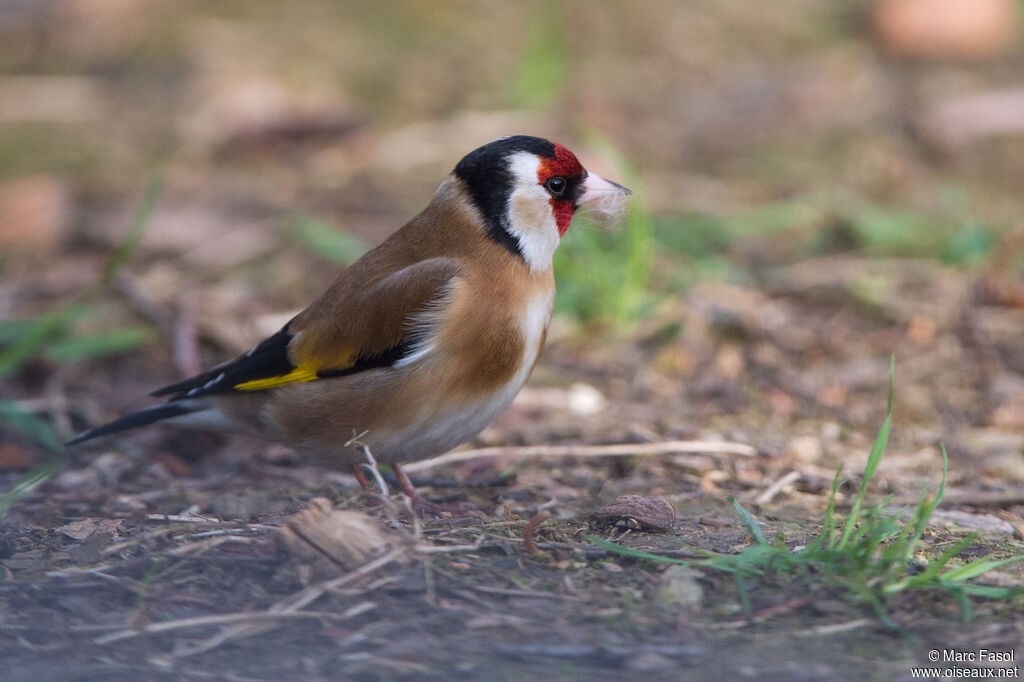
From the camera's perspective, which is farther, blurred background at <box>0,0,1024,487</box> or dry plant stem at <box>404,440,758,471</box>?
blurred background at <box>0,0,1024,487</box>

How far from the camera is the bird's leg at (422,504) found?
372cm

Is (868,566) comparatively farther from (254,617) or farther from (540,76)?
(540,76)

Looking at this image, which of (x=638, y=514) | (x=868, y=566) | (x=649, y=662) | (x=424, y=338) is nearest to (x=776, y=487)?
(x=638, y=514)

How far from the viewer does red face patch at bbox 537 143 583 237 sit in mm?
4047

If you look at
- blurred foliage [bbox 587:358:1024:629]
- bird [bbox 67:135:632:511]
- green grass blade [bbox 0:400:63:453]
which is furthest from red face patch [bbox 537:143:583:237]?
green grass blade [bbox 0:400:63:453]

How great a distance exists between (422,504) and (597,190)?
1.31 m

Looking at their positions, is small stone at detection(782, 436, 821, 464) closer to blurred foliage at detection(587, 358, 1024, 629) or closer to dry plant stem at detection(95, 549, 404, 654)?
blurred foliage at detection(587, 358, 1024, 629)

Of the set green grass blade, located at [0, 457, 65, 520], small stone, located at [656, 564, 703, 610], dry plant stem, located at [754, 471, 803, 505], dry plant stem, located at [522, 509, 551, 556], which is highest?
green grass blade, located at [0, 457, 65, 520]

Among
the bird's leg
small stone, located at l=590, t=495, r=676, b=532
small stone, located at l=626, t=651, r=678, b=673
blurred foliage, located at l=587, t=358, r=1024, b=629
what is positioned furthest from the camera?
the bird's leg

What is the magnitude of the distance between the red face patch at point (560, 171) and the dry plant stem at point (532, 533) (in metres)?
1.29

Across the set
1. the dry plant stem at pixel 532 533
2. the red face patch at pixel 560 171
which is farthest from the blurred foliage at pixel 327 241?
the dry plant stem at pixel 532 533

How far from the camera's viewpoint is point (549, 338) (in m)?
5.62

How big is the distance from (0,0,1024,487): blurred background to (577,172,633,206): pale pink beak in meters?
1.00

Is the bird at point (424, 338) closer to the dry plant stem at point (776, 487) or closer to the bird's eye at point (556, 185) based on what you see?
the bird's eye at point (556, 185)
